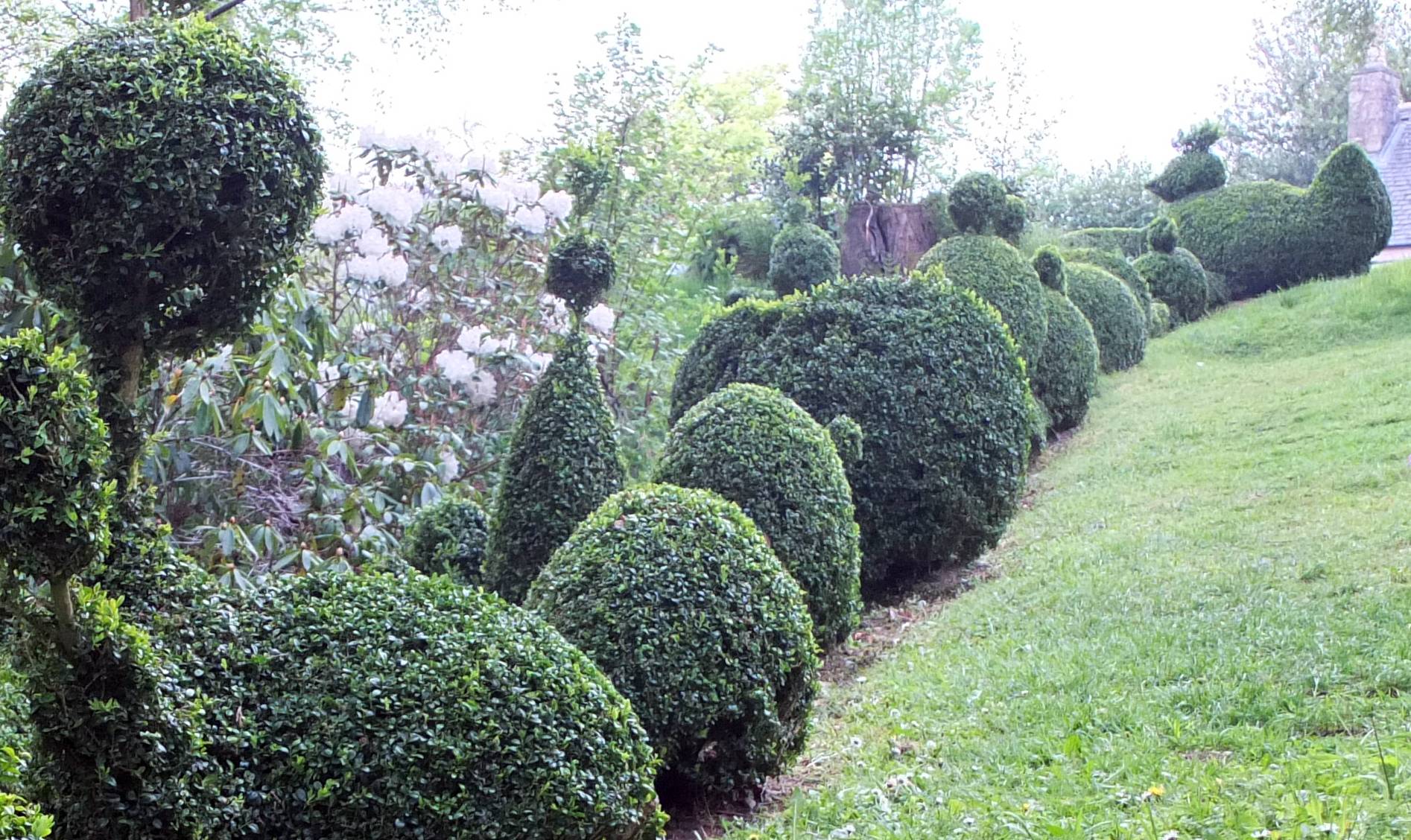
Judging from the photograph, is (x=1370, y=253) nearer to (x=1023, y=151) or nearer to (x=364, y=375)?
(x=1023, y=151)

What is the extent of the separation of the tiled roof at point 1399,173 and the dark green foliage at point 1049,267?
1431 cm

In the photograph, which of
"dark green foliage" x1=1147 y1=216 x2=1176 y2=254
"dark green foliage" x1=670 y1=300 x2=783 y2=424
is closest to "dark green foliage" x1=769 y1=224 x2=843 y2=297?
"dark green foliage" x1=670 y1=300 x2=783 y2=424

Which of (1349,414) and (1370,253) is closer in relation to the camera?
(1349,414)

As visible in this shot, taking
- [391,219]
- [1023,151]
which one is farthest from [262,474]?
[1023,151]

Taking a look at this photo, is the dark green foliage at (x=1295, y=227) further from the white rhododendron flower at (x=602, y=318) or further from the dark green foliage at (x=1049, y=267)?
the white rhododendron flower at (x=602, y=318)

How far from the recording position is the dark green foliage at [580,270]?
4.73 meters

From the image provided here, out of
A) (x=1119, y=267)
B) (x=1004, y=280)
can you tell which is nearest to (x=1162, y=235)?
(x=1119, y=267)

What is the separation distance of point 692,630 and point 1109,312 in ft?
35.1

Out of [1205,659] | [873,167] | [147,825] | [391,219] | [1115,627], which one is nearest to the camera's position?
[147,825]

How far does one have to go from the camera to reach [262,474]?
5.18 meters

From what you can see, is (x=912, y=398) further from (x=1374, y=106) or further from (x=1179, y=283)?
(x=1374, y=106)

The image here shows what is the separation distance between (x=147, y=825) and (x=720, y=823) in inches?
75.3

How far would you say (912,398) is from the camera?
664 centimetres

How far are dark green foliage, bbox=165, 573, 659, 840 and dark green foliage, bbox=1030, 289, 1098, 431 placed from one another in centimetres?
788
